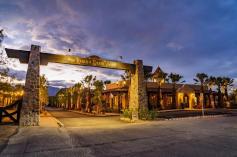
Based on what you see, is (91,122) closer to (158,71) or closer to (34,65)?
(34,65)

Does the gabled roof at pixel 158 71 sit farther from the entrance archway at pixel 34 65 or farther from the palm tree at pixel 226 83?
the entrance archway at pixel 34 65

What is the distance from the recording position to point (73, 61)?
15148 millimetres

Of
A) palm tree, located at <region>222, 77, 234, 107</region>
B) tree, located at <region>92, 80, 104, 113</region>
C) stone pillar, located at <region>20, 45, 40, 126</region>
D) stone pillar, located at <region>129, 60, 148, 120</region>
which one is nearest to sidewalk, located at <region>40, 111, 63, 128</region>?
stone pillar, located at <region>20, 45, 40, 126</region>

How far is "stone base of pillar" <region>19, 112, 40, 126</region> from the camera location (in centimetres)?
1284

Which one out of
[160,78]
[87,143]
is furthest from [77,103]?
[87,143]

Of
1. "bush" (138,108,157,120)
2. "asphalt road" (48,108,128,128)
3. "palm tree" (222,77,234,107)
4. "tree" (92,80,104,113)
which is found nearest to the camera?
"asphalt road" (48,108,128,128)

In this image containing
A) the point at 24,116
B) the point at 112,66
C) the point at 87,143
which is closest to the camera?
the point at 87,143

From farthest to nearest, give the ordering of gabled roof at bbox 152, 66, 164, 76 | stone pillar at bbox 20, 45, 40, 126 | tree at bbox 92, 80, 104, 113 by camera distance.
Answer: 1. gabled roof at bbox 152, 66, 164, 76
2. tree at bbox 92, 80, 104, 113
3. stone pillar at bbox 20, 45, 40, 126

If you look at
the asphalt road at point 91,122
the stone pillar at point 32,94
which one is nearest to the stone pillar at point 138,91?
the asphalt road at point 91,122

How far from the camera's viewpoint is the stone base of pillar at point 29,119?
1284 centimetres

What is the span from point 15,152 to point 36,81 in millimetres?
8292

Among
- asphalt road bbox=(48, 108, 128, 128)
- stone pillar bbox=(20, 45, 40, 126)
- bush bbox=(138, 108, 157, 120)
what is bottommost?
asphalt road bbox=(48, 108, 128, 128)

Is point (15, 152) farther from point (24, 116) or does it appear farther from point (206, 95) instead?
point (206, 95)

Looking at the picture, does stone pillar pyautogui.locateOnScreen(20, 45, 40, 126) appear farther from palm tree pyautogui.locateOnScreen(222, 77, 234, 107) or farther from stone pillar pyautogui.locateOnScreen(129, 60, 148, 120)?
palm tree pyautogui.locateOnScreen(222, 77, 234, 107)
